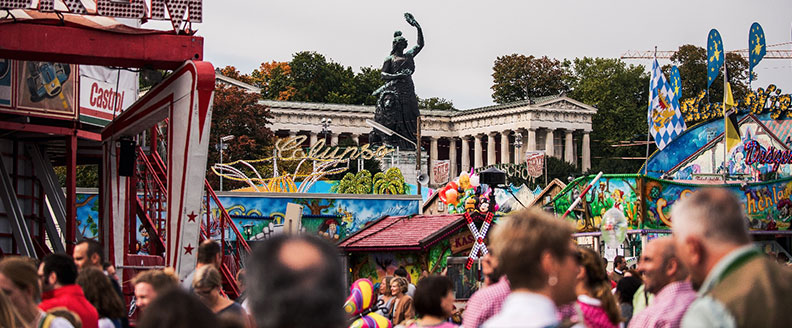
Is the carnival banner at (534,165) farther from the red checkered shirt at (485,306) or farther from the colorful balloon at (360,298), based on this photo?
the red checkered shirt at (485,306)

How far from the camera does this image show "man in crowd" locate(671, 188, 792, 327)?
335cm

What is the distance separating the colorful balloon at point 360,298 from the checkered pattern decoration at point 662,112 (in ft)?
92.8

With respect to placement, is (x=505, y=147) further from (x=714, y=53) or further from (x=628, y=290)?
(x=628, y=290)

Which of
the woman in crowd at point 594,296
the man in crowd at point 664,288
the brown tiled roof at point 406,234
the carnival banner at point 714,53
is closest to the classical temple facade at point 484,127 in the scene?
the carnival banner at point 714,53

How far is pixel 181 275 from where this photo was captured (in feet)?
41.1

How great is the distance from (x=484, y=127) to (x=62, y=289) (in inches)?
4490

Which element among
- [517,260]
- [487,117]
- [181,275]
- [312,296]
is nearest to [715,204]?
[517,260]

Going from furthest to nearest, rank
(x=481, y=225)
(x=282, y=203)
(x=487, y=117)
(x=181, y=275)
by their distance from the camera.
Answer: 1. (x=487, y=117)
2. (x=282, y=203)
3. (x=481, y=225)
4. (x=181, y=275)

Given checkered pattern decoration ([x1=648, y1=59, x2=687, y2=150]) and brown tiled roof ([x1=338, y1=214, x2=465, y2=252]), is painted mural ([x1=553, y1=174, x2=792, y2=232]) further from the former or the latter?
checkered pattern decoration ([x1=648, y1=59, x2=687, y2=150])

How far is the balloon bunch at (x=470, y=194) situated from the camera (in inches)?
880

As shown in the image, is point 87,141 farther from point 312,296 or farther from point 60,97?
point 312,296

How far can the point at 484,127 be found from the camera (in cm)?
11950

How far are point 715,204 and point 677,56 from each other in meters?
102

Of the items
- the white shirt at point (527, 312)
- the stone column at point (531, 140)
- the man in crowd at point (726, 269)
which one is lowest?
the white shirt at point (527, 312)
